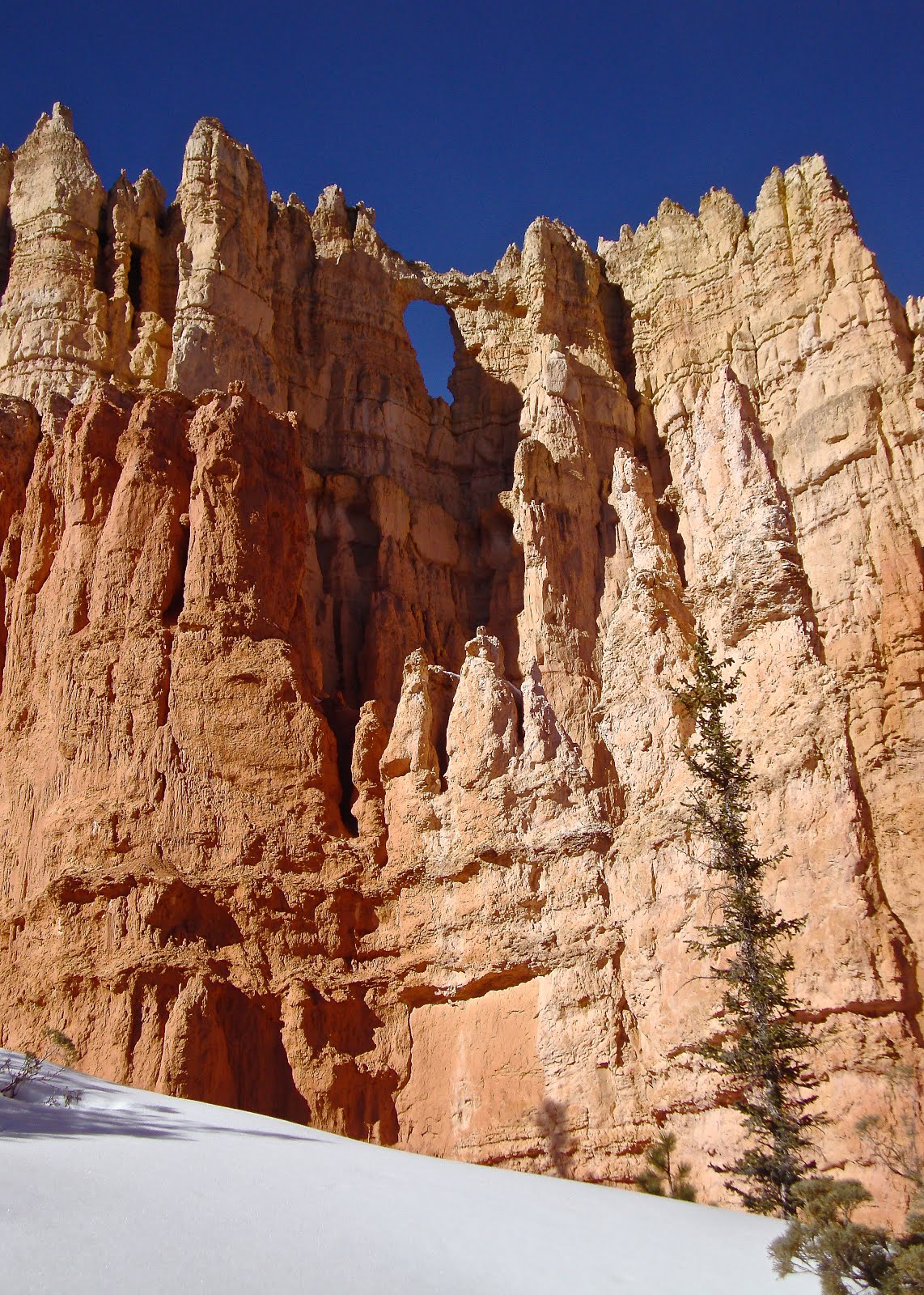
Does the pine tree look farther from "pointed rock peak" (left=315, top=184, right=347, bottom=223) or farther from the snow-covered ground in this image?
"pointed rock peak" (left=315, top=184, right=347, bottom=223)

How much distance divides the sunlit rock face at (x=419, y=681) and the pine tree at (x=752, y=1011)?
45cm

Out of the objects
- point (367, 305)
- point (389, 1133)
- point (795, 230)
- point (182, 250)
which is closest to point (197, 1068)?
point (389, 1133)

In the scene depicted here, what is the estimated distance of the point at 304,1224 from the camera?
7465mm

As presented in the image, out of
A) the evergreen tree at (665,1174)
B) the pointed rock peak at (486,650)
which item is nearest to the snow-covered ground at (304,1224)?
the evergreen tree at (665,1174)

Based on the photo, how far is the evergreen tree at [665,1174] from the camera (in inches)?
611

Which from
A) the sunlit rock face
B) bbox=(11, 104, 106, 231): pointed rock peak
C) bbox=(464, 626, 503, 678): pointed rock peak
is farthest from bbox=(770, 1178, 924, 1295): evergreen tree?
bbox=(11, 104, 106, 231): pointed rock peak

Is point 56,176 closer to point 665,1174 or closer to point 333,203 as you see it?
point 333,203

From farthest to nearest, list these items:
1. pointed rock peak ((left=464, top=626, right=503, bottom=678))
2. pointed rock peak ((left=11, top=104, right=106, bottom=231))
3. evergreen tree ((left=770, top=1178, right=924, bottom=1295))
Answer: pointed rock peak ((left=11, top=104, right=106, bottom=231))
pointed rock peak ((left=464, top=626, right=503, bottom=678))
evergreen tree ((left=770, top=1178, right=924, bottom=1295))

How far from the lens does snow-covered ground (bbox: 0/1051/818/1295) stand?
20.9 feet

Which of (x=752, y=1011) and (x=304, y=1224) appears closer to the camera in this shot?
(x=304, y=1224)

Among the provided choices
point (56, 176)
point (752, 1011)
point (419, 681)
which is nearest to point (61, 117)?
point (56, 176)

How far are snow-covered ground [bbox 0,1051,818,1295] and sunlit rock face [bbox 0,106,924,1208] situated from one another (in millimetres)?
6559

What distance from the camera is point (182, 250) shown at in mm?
30938

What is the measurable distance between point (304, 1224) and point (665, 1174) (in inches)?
388
